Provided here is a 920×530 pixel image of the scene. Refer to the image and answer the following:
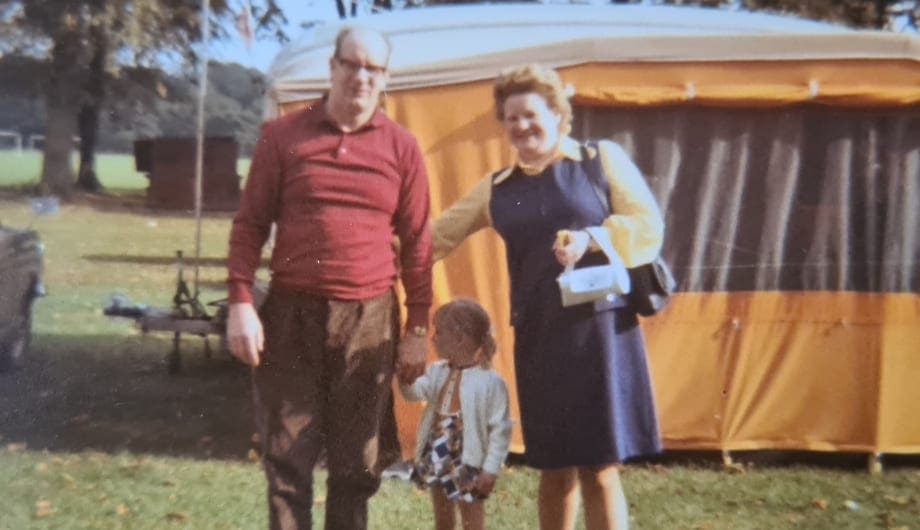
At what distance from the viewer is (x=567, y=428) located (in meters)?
2.81

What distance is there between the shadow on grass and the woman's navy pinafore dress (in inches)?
102

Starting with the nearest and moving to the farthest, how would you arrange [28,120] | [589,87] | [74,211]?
[28,120]
[589,87]
[74,211]

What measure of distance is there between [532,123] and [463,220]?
1.28 ft

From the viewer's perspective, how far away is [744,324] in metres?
4.95

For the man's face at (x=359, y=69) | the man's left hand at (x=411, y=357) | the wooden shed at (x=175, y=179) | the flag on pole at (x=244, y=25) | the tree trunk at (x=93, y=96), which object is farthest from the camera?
the wooden shed at (x=175, y=179)

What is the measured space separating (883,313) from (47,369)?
458cm

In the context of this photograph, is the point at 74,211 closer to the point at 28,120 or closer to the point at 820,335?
the point at 28,120

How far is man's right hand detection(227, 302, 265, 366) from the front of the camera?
8.82ft

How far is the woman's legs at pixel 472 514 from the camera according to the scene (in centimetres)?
307

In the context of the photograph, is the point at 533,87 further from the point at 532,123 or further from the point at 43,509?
the point at 43,509

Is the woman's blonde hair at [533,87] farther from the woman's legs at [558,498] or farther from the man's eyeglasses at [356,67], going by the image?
the woman's legs at [558,498]

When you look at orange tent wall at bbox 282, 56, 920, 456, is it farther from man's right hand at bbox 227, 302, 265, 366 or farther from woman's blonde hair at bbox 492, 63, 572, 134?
man's right hand at bbox 227, 302, 265, 366

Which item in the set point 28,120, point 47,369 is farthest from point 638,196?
point 47,369

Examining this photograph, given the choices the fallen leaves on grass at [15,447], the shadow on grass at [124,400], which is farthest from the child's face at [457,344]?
the fallen leaves on grass at [15,447]
